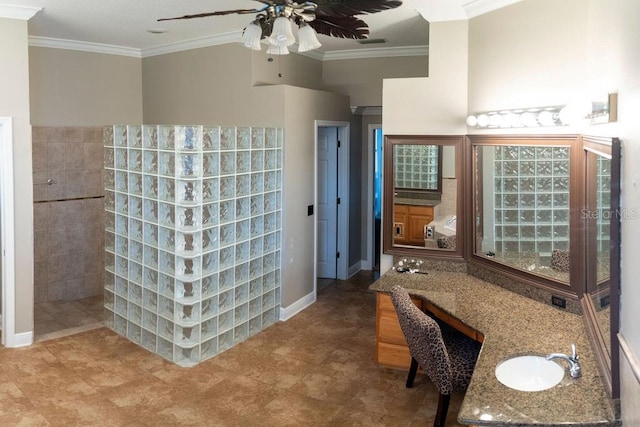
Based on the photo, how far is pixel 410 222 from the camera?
435 centimetres

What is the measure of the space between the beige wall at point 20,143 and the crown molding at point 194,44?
1578 millimetres

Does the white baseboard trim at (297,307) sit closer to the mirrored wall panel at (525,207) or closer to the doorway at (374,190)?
the doorway at (374,190)

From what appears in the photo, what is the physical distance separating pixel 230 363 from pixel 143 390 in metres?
0.67

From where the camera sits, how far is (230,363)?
423 centimetres

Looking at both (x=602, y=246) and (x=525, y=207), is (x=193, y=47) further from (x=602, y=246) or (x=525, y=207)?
(x=602, y=246)

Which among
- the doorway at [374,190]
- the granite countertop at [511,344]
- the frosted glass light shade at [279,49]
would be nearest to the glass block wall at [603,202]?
the granite countertop at [511,344]

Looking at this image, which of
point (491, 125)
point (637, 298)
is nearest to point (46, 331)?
point (491, 125)

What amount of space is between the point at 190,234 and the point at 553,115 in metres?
2.48

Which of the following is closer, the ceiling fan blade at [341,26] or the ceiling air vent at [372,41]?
the ceiling fan blade at [341,26]

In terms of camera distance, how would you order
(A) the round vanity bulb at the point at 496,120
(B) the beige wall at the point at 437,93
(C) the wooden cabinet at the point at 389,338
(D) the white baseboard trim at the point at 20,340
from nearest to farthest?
1. (A) the round vanity bulb at the point at 496,120
2. (C) the wooden cabinet at the point at 389,338
3. (B) the beige wall at the point at 437,93
4. (D) the white baseboard trim at the point at 20,340

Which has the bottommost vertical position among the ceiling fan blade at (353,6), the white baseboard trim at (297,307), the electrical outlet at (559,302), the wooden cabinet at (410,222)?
the white baseboard trim at (297,307)

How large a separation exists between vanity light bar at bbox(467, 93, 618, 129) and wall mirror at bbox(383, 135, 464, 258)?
0.36m

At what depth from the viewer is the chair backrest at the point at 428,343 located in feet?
9.71

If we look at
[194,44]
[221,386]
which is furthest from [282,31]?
[194,44]
